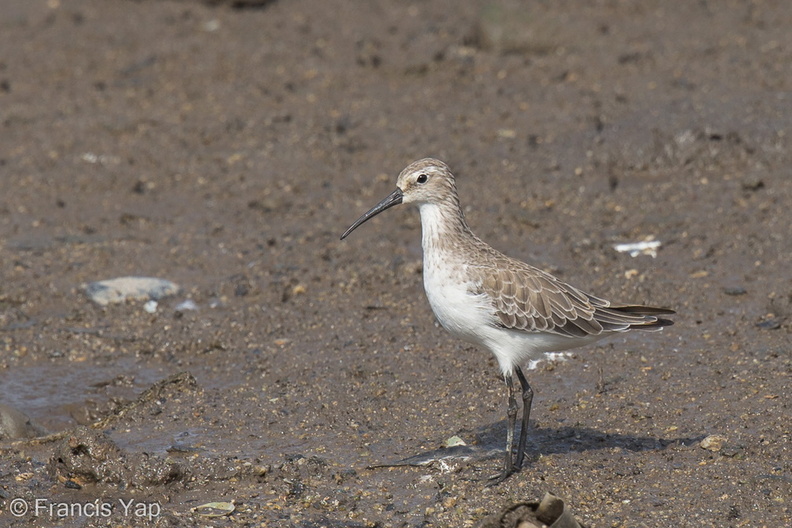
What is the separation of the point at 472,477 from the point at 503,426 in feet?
2.57

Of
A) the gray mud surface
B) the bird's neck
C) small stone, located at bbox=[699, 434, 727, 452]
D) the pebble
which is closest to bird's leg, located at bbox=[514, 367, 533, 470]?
the gray mud surface

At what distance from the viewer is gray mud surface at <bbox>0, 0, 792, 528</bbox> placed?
23.0 feet

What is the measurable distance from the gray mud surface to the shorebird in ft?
2.47

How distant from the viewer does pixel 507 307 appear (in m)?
6.92

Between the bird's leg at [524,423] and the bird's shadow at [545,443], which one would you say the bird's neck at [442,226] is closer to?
the bird's leg at [524,423]

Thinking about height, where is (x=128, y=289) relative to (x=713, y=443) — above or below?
above

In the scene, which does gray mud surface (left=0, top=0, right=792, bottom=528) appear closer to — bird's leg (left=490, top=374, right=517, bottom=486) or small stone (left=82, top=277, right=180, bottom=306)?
bird's leg (left=490, top=374, right=517, bottom=486)

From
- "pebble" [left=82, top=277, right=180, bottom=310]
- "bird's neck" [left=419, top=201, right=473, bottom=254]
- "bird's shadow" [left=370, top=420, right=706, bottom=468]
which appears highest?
"bird's neck" [left=419, top=201, right=473, bottom=254]

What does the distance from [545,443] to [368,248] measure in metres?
3.85

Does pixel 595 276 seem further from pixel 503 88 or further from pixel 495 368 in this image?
pixel 503 88

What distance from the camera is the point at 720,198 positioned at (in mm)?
10906

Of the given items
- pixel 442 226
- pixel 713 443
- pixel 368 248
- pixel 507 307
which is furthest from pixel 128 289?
pixel 713 443

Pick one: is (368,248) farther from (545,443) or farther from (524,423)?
(524,423)

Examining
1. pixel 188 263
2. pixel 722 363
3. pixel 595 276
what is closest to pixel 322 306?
pixel 188 263
